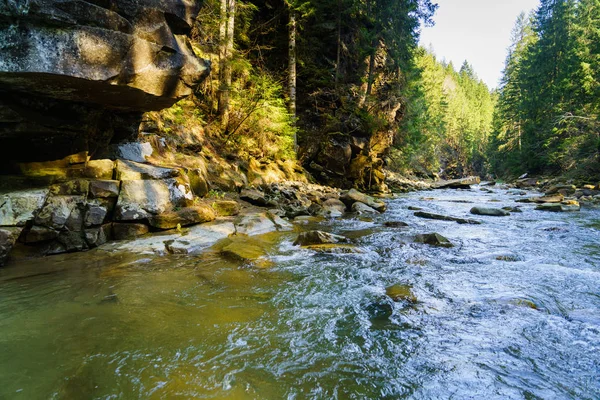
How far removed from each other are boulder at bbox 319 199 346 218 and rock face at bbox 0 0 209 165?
6.06 metres

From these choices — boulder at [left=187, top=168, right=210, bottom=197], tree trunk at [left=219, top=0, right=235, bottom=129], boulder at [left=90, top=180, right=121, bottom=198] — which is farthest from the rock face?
tree trunk at [left=219, top=0, right=235, bottom=129]

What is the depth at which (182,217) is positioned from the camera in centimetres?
688

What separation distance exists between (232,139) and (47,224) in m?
8.00

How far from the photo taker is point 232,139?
12.7 meters

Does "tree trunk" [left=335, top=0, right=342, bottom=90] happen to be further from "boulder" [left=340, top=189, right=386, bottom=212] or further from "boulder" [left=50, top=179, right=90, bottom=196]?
"boulder" [left=50, top=179, right=90, bottom=196]

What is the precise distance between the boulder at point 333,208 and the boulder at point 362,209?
1.39ft

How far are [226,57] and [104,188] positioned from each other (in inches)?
300

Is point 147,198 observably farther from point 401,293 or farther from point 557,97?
point 557,97

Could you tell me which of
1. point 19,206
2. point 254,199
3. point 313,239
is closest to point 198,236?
point 313,239

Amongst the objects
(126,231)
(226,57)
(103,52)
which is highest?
(226,57)

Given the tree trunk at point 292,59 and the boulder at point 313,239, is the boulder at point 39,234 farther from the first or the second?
the tree trunk at point 292,59

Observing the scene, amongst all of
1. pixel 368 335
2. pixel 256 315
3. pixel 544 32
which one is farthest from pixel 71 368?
pixel 544 32

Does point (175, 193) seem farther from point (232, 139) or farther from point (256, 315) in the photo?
point (232, 139)

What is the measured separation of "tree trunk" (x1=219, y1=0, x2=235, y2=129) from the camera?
11.5 metres
